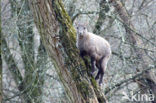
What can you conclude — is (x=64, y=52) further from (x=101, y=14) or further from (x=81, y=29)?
(x=101, y=14)

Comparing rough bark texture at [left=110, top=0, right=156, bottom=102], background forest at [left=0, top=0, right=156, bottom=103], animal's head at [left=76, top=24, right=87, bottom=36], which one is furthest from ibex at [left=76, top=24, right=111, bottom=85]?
rough bark texture at [left=110, top=0, right=156, bottom=102]

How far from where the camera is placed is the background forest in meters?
4.98

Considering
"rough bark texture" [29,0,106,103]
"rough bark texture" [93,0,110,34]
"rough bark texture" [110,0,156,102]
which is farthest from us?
"rough bark texture" [110,0,156,102]

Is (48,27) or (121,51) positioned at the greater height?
(48,27)

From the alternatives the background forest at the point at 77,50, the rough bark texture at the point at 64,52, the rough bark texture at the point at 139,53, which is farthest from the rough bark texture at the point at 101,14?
the rough bark texture at the point at 64,52

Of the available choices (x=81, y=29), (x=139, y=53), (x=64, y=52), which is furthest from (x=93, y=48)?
(x=139, y=53)

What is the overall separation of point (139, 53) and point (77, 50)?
3.10 meters

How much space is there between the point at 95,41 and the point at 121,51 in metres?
2.33

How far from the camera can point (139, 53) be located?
777 cm

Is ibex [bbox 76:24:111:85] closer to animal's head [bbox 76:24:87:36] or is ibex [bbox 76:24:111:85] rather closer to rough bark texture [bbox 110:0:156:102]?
animal's head [bbox 76:24:87:36]

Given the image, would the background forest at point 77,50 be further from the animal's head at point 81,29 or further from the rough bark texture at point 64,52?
the animal's head at point 81,29

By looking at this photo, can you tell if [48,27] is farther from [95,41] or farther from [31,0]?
[95,41]

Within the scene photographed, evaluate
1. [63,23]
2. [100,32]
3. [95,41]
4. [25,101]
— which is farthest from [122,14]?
[25,101]

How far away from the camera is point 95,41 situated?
5629mm
